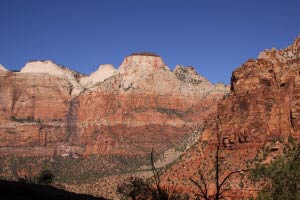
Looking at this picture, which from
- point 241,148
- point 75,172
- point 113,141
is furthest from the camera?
point 113,141

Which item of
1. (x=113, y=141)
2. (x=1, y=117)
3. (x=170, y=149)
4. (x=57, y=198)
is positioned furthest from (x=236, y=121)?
(x=1, y=117)

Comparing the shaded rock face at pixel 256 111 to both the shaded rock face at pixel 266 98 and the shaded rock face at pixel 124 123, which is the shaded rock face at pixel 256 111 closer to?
the shaded rock face at pixel 266 98

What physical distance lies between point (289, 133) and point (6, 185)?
145ft

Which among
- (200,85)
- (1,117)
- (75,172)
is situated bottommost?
(75,172)

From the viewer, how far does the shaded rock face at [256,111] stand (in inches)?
3066

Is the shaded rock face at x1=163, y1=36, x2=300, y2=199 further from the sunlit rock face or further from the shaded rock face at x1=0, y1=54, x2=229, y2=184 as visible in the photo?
the shaded rock face at x1=0, y1=54, x2=229, y2=184

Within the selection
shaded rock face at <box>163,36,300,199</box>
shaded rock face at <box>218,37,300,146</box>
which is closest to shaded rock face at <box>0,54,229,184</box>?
shaded rock face at <box>163,36,300,199</box>

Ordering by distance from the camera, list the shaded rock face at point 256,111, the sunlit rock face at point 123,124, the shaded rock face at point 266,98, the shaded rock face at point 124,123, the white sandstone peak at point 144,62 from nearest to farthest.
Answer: the shaded rock face at point 266,98 < the shaded rock face at point 256,111 < the sunlit rock face at point 123,124 < the shaded rock face at point 124,123 < the white sandstone peak at point 144,62

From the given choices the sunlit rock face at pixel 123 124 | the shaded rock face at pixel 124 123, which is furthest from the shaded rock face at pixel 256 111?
the shaded rock face at pixel 124 123

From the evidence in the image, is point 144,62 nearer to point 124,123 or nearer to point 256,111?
point 124,123

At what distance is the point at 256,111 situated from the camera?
8144 cm

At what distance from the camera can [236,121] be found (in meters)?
84.8

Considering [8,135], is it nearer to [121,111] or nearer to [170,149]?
[121,111]

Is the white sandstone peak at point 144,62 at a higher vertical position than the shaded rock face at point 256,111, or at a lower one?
higher
